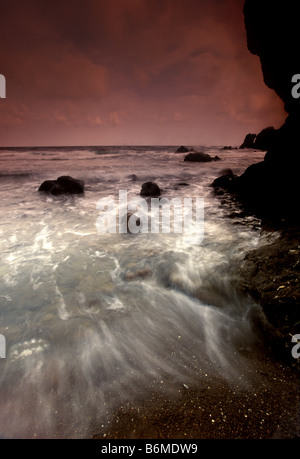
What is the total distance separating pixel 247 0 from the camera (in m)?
8.64

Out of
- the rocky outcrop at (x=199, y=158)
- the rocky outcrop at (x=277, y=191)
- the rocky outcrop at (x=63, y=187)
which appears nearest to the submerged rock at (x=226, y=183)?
the rocky outcrop at (x=277, y=191)

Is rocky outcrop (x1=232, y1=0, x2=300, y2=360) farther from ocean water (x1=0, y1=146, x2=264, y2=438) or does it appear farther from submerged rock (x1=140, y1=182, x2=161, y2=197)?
submerged rock (x1=140, y1=182, x2=161, y2=197)

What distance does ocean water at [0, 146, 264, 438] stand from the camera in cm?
Answer: 215

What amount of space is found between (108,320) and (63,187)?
9.81m

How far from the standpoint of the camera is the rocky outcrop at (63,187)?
11070 millimetres

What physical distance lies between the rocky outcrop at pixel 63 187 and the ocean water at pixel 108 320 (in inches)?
210

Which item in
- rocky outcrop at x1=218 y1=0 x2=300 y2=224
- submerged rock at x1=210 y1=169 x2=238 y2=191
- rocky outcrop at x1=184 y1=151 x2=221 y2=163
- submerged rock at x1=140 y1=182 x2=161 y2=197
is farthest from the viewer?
rocky outcrop at x1=184 y1=151 x2=221 y2=163

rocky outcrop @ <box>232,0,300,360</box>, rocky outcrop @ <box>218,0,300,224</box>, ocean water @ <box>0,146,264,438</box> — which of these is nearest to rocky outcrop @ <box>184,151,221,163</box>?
rocky outcrop @ <box>232,0,300,360</box>

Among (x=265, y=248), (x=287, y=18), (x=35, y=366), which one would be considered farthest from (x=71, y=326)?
(x=287, y=18)

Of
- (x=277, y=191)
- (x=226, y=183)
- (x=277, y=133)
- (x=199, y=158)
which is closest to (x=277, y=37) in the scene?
(x=277, y=133)

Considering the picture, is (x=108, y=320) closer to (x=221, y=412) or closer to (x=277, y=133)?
(x=221, y=412)

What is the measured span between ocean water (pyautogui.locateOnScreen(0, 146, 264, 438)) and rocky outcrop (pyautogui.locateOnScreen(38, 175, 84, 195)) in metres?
5.33
